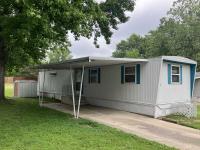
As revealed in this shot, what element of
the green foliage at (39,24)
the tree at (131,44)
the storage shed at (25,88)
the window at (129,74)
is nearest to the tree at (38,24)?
the green foliage at (39,24)

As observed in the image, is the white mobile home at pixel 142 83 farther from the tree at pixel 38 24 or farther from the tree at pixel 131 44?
the tree at pixel 131 44

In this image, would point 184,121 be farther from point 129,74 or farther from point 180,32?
point 180,32

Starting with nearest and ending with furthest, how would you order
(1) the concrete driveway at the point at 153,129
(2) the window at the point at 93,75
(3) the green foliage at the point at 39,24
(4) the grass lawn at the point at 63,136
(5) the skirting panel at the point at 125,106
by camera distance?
(4) the grass lawn at the point at 63,136, (1) the concrete driveway at the point at 153,129, (3) the green foliage at the point at 39,24, (5) the skirting panel at the point at 125,106, (2) the window at the point at 93,75

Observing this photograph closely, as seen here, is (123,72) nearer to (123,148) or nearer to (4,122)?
Result: (4,122)

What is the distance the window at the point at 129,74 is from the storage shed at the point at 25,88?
1068 centimetres

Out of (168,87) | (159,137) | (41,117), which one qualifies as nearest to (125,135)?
(159,137)

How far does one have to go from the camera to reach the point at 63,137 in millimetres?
7840

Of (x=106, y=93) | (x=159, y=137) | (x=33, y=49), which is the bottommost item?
(x=159, y=137)

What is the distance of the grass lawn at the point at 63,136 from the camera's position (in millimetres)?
6994

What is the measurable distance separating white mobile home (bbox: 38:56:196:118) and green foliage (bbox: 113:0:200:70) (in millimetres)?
17342

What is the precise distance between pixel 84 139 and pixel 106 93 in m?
7.52

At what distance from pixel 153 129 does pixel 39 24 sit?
19.5 feet

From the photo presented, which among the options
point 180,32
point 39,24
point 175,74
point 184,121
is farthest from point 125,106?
point 180,32

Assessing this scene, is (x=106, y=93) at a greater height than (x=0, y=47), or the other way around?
(x=0, y=47)
